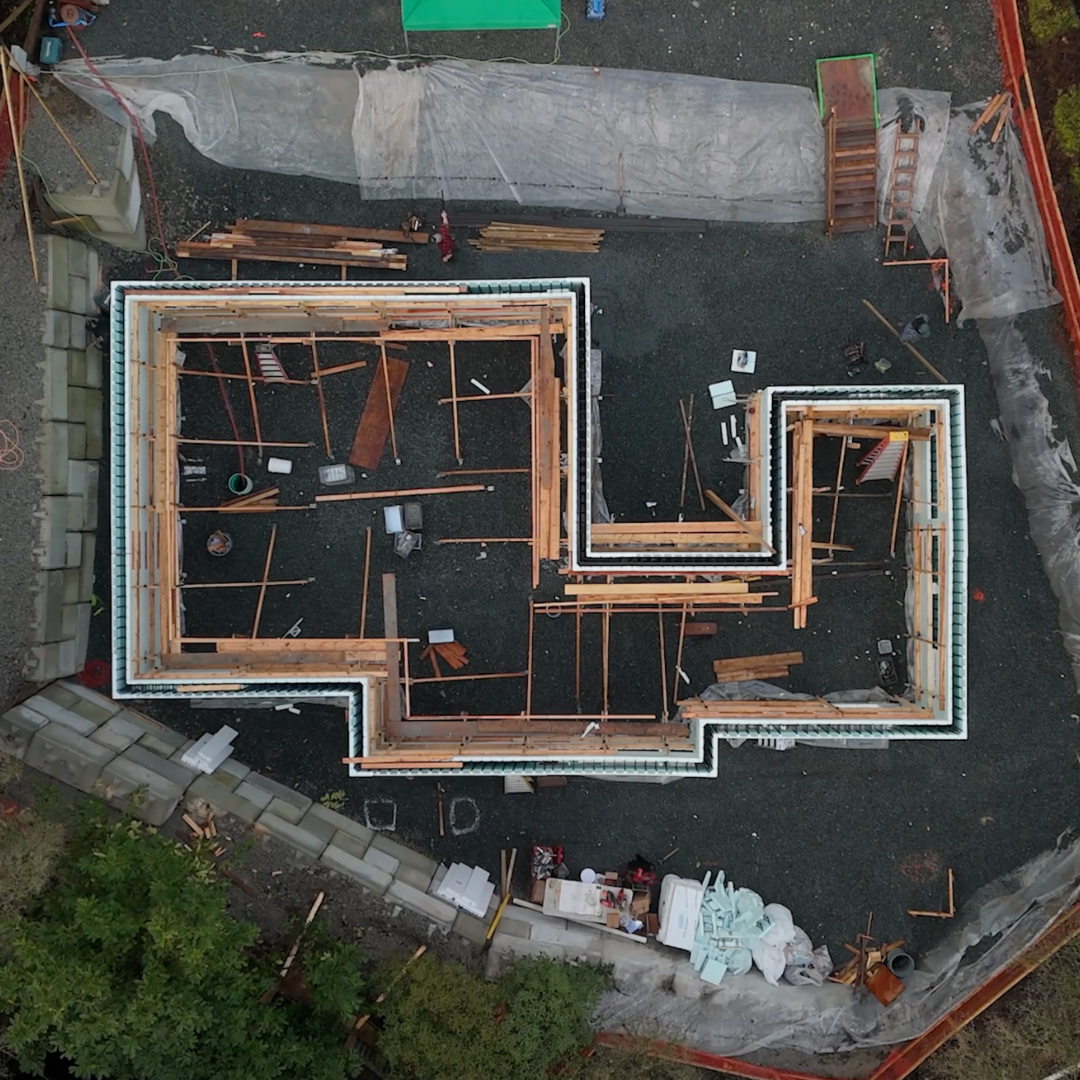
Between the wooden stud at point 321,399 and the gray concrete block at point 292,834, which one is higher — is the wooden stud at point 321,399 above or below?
above

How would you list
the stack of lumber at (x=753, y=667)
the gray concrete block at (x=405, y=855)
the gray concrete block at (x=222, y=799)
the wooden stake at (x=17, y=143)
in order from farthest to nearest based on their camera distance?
the stack of lumber at (x=753, y=667), the gray concrete block at (x=405, y=855), the gray concrete block at (x=222, y=799), the wooden stake at (x=17, y=143)

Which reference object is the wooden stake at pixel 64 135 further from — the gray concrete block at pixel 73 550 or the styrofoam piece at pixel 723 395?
the styrofoam piece at pixel 723 395

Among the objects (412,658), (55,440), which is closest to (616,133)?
(412,658)

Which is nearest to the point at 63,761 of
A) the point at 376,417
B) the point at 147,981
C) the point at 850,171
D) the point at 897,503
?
the point at 147,981

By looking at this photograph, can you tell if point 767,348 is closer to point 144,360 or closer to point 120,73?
point 144,360

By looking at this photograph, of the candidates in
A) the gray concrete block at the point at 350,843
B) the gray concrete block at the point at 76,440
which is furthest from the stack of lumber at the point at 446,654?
the gray concrete block at the point at 76,440

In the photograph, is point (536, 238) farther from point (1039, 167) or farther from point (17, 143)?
point (1039, 167)
